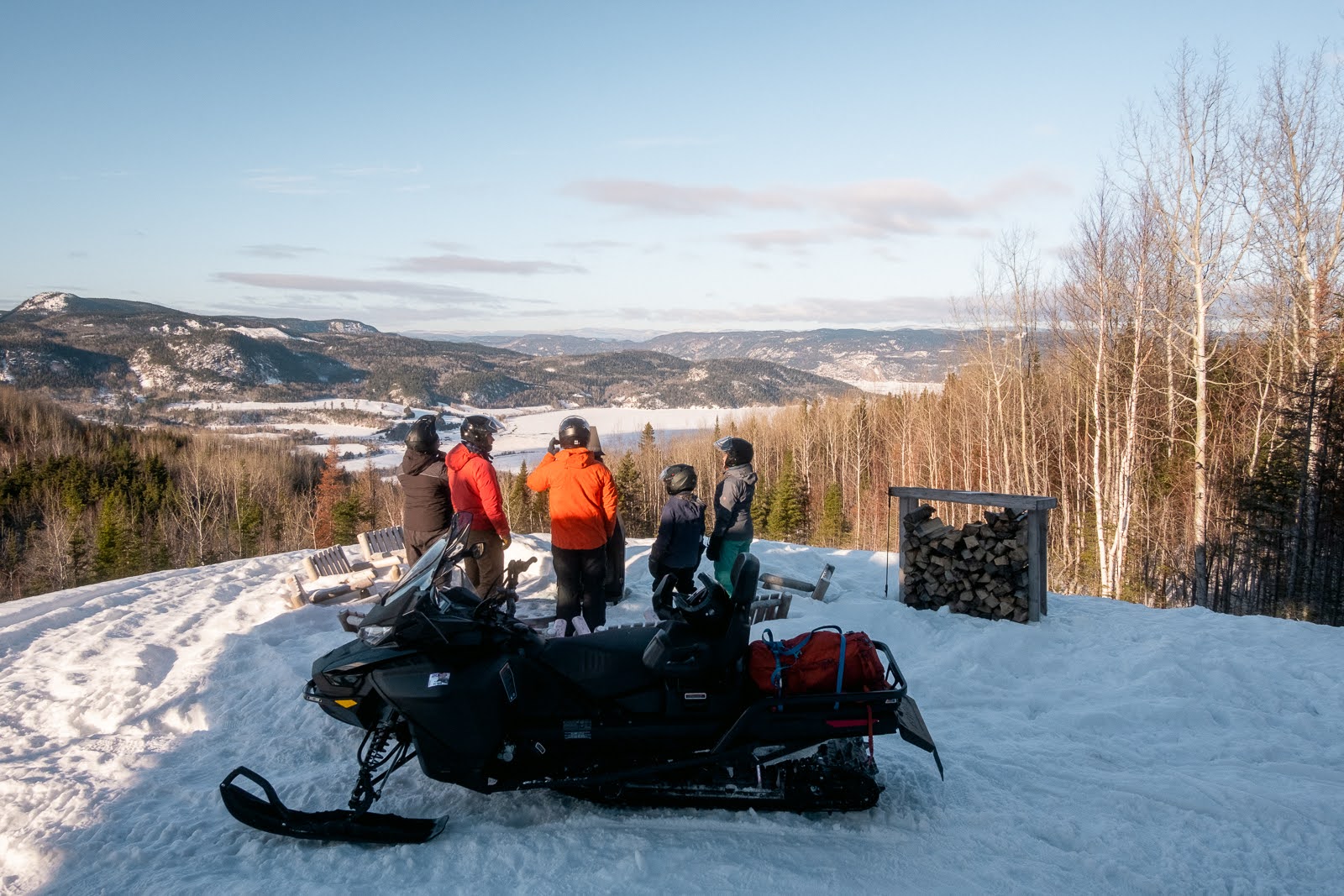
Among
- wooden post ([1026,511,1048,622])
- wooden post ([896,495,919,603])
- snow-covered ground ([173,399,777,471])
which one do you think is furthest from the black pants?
snow-covered ground ([173,399,777,471])

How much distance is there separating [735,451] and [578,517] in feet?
5.93

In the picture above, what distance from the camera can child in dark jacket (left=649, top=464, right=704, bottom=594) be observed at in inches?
267

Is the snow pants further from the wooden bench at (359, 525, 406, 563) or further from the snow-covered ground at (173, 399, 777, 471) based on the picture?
the snow-covered ground at (173, 399, 777, 471)

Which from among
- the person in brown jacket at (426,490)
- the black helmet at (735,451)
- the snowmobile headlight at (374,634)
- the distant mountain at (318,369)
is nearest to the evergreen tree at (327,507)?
the person in brown jacket at (426,490)

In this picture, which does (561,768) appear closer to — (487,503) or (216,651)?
(487,503)

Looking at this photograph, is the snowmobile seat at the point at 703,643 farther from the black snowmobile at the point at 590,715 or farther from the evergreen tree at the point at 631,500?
the evergreen tree at the point at 631,500

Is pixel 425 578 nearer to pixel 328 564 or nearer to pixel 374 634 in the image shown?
pixel 374 634

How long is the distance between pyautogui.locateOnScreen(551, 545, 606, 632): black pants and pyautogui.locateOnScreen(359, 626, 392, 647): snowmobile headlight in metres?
2.72

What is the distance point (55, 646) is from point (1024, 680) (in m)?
8.15

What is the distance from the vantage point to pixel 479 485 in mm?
6852

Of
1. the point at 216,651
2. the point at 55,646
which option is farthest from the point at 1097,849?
the point at 55,646

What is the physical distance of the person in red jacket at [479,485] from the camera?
6.84m

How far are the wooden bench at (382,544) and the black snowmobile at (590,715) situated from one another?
5998 millimetres

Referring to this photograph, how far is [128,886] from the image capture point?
3211 mm
